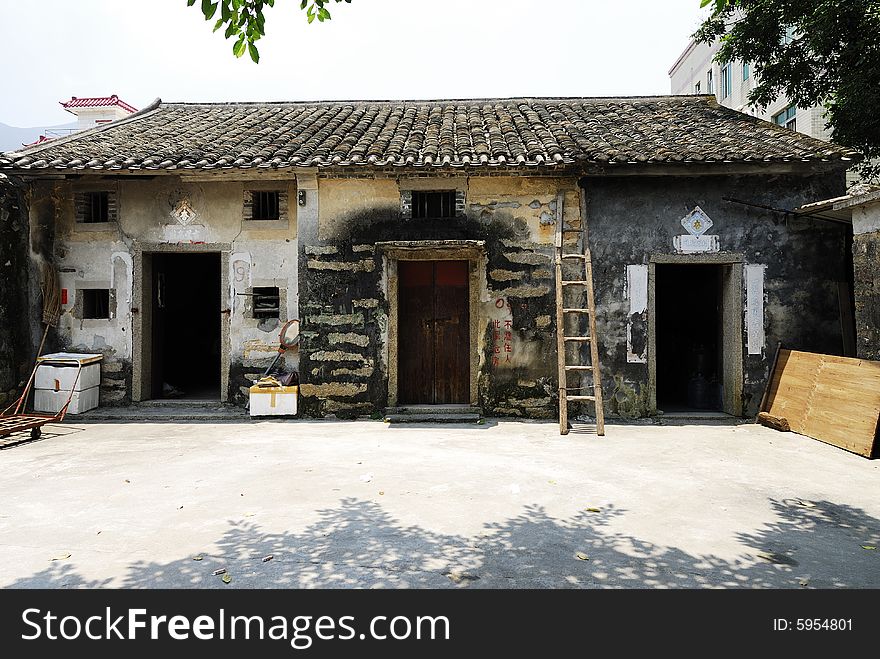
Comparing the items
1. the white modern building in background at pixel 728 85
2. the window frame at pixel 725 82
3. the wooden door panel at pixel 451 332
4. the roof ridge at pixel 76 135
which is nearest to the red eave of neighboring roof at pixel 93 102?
the roof ridge at pixel 76 135

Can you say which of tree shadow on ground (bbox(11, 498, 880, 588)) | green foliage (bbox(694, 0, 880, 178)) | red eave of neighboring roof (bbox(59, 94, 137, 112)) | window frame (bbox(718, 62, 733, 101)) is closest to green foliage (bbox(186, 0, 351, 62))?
tree shadow on ground (bbox(11, 498, 880, 588))

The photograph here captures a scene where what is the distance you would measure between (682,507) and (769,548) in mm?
776

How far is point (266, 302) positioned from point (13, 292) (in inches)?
133

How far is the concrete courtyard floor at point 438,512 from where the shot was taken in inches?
119

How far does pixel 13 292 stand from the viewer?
7664 mm

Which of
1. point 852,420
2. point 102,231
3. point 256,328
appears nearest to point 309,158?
point 256,328

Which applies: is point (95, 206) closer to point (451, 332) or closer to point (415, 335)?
point (415, 335)

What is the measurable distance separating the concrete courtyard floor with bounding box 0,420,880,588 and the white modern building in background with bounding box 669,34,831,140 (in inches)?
554

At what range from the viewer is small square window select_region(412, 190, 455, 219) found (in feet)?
26.0

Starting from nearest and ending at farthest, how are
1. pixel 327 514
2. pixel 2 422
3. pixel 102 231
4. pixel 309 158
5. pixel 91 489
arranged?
pixel 327 514 < pixel 91 489 < pixel 2 422 < pixel 309 158 < pixel 102 231

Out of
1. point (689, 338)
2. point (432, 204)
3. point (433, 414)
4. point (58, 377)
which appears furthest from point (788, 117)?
point (58, 377)

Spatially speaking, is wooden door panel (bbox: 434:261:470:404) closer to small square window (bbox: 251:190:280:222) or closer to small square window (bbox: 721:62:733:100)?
small square window (bbox: 251:190:280:222)

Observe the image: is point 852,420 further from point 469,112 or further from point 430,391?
point 469,112

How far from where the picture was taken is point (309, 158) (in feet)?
25.1
